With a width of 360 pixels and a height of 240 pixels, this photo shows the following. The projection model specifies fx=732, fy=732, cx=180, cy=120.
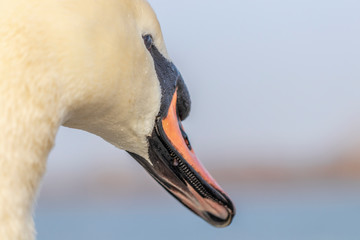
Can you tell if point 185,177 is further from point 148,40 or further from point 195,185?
point 148,40

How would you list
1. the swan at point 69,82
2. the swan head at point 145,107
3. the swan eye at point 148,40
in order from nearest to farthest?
the swan at point 69,82
the swan head at point 145,107
the swan eye at point 148,40

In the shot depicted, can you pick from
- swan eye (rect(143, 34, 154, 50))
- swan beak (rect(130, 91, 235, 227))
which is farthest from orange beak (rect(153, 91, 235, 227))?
swan eye (rect(143, 34, 154, 50))

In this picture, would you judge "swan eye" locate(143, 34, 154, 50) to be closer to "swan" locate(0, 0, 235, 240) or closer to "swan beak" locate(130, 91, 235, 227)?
"swan" locate(0, 0, 235, 240)

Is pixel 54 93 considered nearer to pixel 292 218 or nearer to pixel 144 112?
pixel 144 112

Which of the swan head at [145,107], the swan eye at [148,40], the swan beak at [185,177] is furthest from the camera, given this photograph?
the swan beak at [185,177]

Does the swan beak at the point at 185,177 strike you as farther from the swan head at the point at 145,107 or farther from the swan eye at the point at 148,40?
the swan eye at the point at 148,40

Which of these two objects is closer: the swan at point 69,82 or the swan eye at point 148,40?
the swan at point 69,82

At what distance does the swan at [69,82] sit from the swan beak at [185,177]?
0.06 metres

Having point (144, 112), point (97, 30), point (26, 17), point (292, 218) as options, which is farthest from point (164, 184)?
point (292, 218)

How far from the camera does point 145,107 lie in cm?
225

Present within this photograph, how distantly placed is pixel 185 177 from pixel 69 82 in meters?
0.75

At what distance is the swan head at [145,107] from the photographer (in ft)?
6.48

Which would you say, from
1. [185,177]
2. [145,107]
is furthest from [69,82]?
[185,177]

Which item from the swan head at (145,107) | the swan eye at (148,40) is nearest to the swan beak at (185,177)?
the swan head at (145,107)
